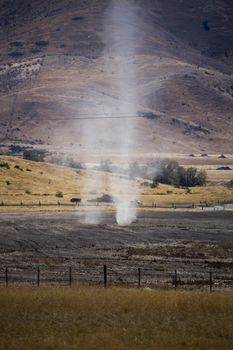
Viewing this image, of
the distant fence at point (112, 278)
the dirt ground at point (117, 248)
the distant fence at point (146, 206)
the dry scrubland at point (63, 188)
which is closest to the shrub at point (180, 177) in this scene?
the dry scrubland at point (63, 188)

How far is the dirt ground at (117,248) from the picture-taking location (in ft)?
136

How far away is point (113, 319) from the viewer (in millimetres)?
29000

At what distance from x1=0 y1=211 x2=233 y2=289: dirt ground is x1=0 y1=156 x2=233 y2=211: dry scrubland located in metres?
17.5

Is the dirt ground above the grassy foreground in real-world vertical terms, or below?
above

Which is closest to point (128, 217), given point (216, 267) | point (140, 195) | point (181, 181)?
point (140, 195)

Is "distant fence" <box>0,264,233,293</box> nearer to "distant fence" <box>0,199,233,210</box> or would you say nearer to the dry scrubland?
the dry scrubland

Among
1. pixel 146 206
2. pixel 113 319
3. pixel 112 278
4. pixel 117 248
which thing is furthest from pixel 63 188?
pixel 113 319

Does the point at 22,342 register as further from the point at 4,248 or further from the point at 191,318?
the point at 4,248

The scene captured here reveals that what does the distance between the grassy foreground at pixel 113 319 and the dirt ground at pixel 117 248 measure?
20.9 feet

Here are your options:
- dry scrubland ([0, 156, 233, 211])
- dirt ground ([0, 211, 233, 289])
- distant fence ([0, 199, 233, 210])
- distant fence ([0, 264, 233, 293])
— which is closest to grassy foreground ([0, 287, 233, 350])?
distant fence ([0, 264, 233, 293])

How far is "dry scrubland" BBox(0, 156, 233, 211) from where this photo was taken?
102750 millimetres

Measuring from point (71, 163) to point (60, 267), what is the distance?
9680 cm

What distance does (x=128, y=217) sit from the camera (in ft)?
267

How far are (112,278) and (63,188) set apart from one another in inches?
2827
